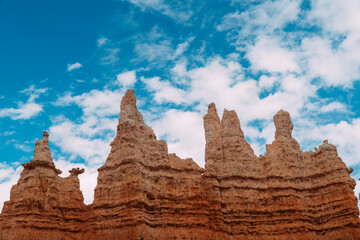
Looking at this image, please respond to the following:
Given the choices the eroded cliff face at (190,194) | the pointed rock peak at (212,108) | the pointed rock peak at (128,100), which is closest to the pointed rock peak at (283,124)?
the eroded cliff face at (190,194)

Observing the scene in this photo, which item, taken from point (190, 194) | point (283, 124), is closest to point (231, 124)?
point (283, 124)

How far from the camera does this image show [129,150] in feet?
176

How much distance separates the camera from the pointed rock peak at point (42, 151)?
5331cm

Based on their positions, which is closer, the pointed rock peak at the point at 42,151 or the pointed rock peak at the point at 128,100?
the pointed rock peak at the point at 42,151

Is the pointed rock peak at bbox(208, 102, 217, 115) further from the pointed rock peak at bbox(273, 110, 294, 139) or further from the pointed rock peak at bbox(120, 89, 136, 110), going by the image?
the pointed rock peak at bbox(120, 89, 136, 110)

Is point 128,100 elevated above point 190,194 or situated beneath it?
elevated above

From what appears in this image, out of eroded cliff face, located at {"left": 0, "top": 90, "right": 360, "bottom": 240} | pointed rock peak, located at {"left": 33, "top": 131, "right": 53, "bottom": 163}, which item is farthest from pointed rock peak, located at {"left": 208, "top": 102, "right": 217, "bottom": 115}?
pointed rock peak, located at {"left": 33, "top": 131, "right": 53, "bottom": 163}

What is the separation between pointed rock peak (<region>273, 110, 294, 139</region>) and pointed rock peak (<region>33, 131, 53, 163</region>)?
1353 inches

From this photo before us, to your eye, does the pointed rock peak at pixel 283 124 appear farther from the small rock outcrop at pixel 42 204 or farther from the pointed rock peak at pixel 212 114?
the small rock outcrop at pixel 42 204

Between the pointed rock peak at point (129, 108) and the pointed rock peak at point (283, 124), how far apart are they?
22123 mm

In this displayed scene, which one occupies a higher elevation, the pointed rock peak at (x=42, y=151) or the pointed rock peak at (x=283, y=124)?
the pointed rock peak at (x=283, y=124)

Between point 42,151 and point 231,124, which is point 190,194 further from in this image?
point 42,151

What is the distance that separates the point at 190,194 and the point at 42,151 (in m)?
19.7

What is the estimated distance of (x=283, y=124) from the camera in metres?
66.8
